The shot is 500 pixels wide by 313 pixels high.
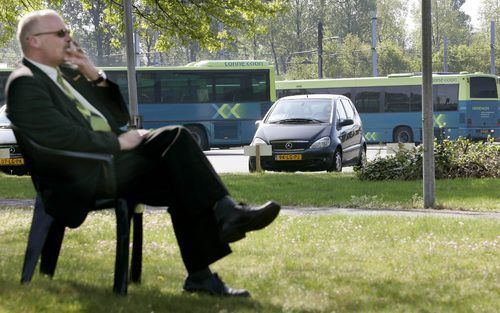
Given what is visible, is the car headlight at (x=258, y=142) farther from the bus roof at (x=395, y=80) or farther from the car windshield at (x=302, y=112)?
the bus roof at (x=395, y=80)

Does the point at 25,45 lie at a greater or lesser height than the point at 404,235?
greater

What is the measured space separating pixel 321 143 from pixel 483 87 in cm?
2005

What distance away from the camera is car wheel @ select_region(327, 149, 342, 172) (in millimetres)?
18812

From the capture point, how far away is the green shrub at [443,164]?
53.1 feet

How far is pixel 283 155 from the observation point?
18781 mm

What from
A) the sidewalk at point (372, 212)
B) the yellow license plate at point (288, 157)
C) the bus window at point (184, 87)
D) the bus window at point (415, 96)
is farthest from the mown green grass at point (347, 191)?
the bus window at point (415, 96)

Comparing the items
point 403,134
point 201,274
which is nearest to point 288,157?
point 201,274

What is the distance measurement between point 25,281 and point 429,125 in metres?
7.67

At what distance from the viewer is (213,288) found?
4.98 m

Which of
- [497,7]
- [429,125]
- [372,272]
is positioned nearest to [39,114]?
[372,272]

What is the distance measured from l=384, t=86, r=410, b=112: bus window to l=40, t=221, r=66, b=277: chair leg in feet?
106

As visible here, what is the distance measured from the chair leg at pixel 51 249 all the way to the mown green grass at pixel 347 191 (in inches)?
274

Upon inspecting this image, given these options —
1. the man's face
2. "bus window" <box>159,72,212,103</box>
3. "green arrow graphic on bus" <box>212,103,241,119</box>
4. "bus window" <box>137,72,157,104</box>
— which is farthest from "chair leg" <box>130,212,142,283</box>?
"green arrow graphic on bus" <box>212,103,241,119</box>

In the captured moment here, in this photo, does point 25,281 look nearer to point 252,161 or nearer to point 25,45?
point 25,45
